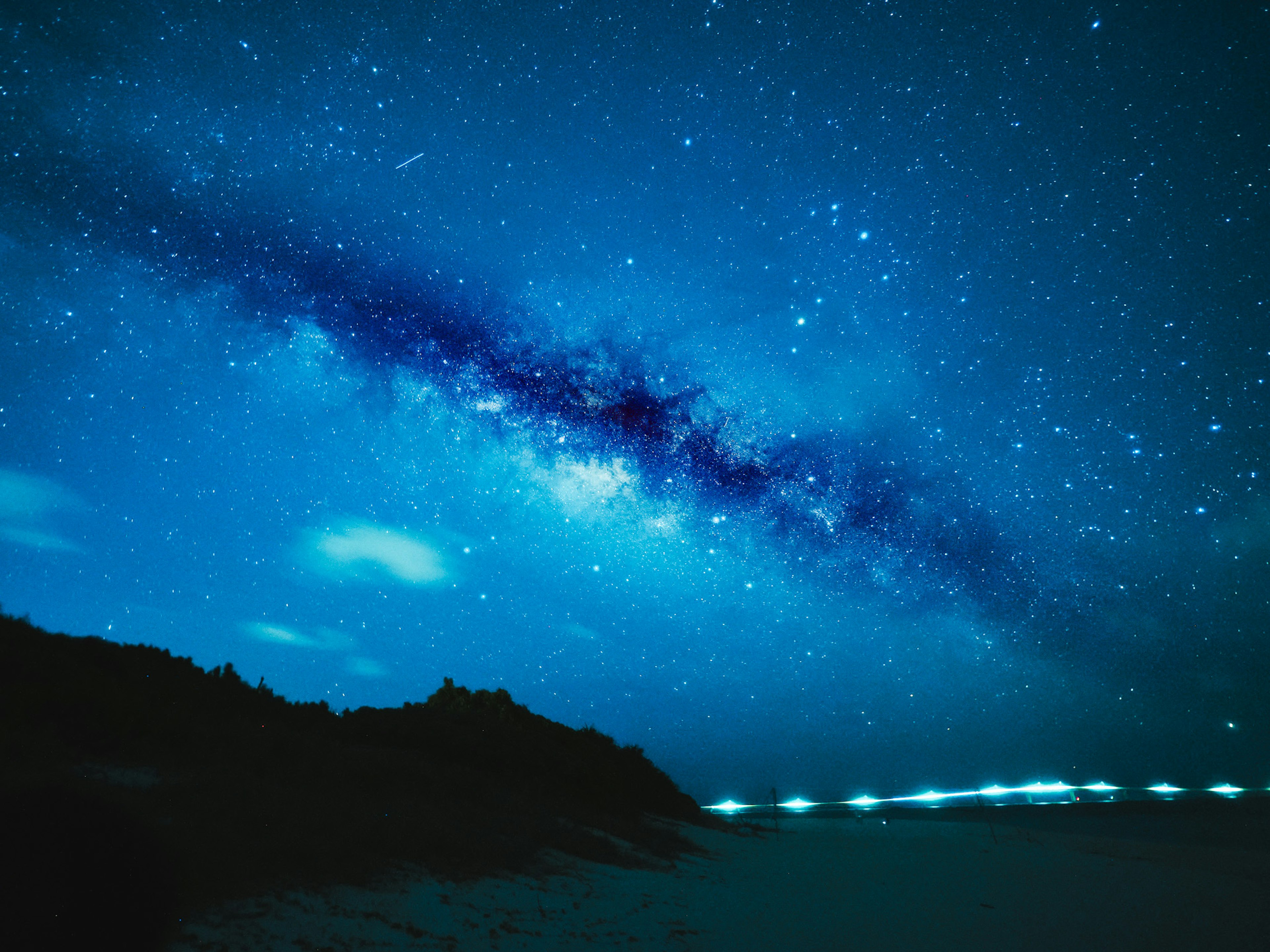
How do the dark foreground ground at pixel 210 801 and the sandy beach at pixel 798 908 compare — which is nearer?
the dark foreground ground at pixel 210 801

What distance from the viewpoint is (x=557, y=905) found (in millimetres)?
7605

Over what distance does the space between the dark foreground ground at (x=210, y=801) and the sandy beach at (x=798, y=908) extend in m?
0.57

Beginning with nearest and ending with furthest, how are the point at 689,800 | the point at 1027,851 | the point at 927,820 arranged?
1. the point at 1027,851
2. the point at 689,800
3. the point at 927,820

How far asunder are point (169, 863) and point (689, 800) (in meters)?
19.5

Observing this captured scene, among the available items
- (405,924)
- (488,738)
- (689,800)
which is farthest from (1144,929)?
(689,800)

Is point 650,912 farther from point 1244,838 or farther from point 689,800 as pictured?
point 1244,838

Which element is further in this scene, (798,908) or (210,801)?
(798,908)

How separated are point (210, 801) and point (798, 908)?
8.38 metres

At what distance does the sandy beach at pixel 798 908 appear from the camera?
226 inches

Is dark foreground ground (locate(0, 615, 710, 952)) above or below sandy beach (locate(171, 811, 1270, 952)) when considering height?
above

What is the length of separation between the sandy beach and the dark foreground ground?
1.86 feet

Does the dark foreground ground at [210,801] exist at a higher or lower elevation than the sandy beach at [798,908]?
higher

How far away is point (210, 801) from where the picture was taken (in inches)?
266

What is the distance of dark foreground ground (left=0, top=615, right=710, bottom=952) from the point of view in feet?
14.2
